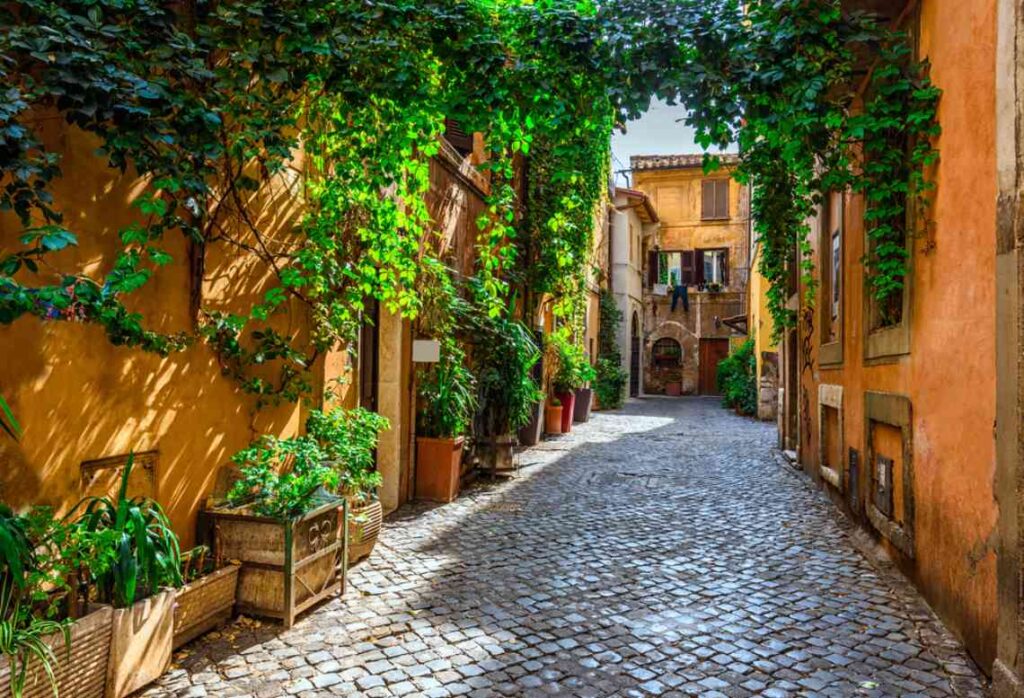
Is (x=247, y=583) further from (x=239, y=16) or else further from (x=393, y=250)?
(x=239, y=16)

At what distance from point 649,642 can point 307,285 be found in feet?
10.8

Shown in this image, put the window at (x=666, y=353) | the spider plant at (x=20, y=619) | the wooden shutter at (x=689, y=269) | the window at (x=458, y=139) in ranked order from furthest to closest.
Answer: the window at (x=666, y=353) → the wooden shutter at (x=689, y=269) → the window at (x=458, y=139) → the spider plant at (x=20, y=619)

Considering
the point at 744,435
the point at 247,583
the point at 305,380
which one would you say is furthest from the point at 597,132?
the point at 744,435

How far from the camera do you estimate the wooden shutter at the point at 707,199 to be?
27906 mm

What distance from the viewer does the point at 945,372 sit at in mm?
3799

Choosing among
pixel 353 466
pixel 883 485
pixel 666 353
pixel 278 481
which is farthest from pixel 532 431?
pixel 666 353

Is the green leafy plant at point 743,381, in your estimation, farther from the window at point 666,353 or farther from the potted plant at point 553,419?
the window at point 666,353

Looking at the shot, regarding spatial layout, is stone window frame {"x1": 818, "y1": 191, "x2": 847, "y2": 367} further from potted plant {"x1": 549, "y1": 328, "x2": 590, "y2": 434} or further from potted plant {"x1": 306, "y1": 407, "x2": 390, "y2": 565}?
potted plant {"x1": 549, "y1": 328, "x2": 590, "y2": 434}

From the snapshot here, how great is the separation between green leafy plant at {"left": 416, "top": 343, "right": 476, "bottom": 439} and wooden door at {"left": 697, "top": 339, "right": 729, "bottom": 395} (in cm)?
2259

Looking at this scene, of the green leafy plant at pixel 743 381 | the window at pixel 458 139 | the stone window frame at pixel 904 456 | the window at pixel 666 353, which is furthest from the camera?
the window at pixel 666 353

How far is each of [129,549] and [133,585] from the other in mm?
155

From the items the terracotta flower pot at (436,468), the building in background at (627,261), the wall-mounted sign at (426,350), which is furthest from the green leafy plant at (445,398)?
the building in background at (627,261)

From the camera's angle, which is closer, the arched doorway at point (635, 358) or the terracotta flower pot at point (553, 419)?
the terracotta flower pot at point (553, 419)

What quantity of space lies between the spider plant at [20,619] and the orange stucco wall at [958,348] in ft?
13.1
